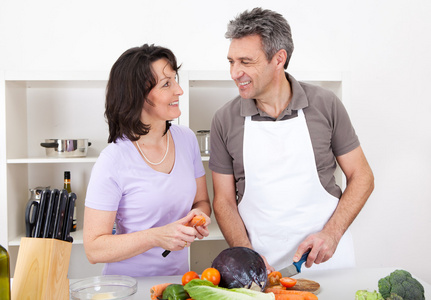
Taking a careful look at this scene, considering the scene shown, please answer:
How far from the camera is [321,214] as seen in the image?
1903 mm

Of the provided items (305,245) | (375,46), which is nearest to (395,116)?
(375,46)

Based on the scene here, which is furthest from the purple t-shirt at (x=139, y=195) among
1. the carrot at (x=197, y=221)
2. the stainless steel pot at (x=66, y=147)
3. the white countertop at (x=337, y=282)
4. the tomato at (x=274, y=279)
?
the stainless steel pot at (x=66, y=147)

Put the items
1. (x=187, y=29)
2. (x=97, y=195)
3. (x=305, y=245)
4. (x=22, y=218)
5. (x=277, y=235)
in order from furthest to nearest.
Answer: (x=187, y=29) < (x=22, y=218) < (x=277, y=235) < (x=305, y=245) < (x=97, y=195)

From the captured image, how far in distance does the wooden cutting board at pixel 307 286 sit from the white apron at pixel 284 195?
1.51 feet

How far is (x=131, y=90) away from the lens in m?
1.62

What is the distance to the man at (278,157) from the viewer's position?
74.3 inches

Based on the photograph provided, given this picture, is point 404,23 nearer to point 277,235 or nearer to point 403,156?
point 403,156

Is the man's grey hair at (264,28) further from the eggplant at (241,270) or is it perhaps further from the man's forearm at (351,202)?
the eggplant at (241,270)

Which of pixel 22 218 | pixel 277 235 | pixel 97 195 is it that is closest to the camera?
pixel 97 195

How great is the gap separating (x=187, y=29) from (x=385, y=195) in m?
1.70

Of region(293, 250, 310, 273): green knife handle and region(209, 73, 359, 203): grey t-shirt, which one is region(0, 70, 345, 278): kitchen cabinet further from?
region(293, 250, 310, 273): green knife handle

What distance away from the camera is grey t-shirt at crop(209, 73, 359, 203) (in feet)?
6.37

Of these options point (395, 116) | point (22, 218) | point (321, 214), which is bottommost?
point (22, 218)

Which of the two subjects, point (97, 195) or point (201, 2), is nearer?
point (97, 195)
